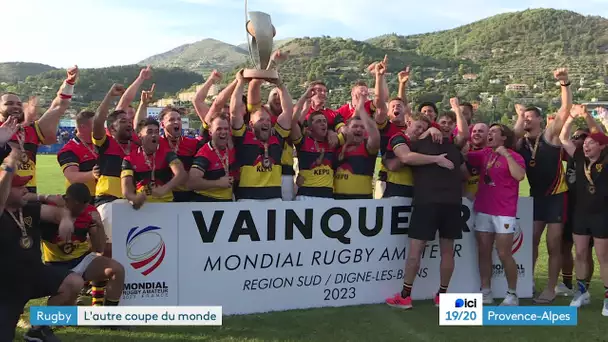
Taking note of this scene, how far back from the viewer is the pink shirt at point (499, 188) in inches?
259

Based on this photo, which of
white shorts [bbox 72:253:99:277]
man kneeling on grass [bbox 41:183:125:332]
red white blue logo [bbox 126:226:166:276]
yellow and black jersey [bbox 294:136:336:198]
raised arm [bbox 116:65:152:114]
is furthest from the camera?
raised arm [bbox 116:65:152:114]

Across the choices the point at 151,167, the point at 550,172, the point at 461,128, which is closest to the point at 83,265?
the point at 151,167

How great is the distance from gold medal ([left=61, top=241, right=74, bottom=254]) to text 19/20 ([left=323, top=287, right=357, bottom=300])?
278cm

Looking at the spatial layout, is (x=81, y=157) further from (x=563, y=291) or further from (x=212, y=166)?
(x=563, y=291)

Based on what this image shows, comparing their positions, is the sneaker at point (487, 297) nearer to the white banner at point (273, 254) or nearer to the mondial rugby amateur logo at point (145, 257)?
the white banner at point (273, 254)

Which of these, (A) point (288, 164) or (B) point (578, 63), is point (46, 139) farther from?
(B) point (578, 63)

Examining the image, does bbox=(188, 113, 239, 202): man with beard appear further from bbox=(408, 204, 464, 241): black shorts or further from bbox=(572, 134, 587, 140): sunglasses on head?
bbox=(572, 134, 587, 140): sunglasses on head

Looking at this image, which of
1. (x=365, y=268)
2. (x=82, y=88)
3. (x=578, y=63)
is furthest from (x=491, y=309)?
(x=578, y=63)

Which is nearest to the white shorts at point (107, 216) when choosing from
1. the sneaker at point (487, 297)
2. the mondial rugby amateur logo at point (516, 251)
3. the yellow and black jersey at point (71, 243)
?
the yellow and black jersey at point (71, 243)

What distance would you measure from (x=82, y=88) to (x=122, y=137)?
144m

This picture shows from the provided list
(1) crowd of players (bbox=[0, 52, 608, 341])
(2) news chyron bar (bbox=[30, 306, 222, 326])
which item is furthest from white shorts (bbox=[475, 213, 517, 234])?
(2) news chyron bar (bbox=[30, 306, 222, 326])

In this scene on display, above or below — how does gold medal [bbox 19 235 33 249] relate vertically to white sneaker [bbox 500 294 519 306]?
above

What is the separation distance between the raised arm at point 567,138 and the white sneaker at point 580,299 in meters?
1.68

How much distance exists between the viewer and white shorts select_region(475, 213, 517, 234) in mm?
6590
